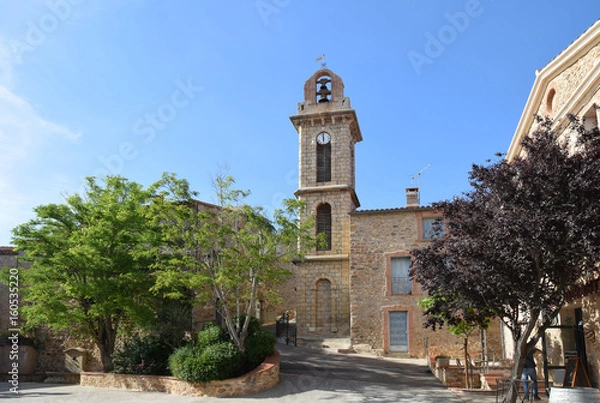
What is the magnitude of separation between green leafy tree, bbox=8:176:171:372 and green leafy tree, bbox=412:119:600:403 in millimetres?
10256

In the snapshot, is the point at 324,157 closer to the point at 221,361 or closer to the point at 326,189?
the point at 326,189

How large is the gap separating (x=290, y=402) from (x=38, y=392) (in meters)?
8.41

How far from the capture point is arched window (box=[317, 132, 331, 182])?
1067 inches

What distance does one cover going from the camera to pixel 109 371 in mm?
18359

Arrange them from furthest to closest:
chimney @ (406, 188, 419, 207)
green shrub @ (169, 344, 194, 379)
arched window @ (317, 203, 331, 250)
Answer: arched window @ (317, 203, 331, 250) → chimney @ (406, 188, 419, 207) → green shrub @ (169, 344, 194, 379)

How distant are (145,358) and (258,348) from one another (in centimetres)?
397

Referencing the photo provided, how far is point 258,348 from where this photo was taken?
15914 millimetres

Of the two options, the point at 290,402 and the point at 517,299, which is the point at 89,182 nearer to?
the point at 290,402

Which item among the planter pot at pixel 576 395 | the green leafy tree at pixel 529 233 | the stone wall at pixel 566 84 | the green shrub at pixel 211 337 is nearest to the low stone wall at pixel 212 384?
the green shrub at pixel 211 337

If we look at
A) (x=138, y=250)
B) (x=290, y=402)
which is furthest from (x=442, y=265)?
(x=138, y=250)

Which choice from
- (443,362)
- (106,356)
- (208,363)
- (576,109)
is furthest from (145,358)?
(576,109)

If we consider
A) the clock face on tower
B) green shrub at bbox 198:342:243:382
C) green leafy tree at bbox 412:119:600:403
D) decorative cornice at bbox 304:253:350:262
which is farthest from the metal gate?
green leafy tree at bbox 412:119:600:403
